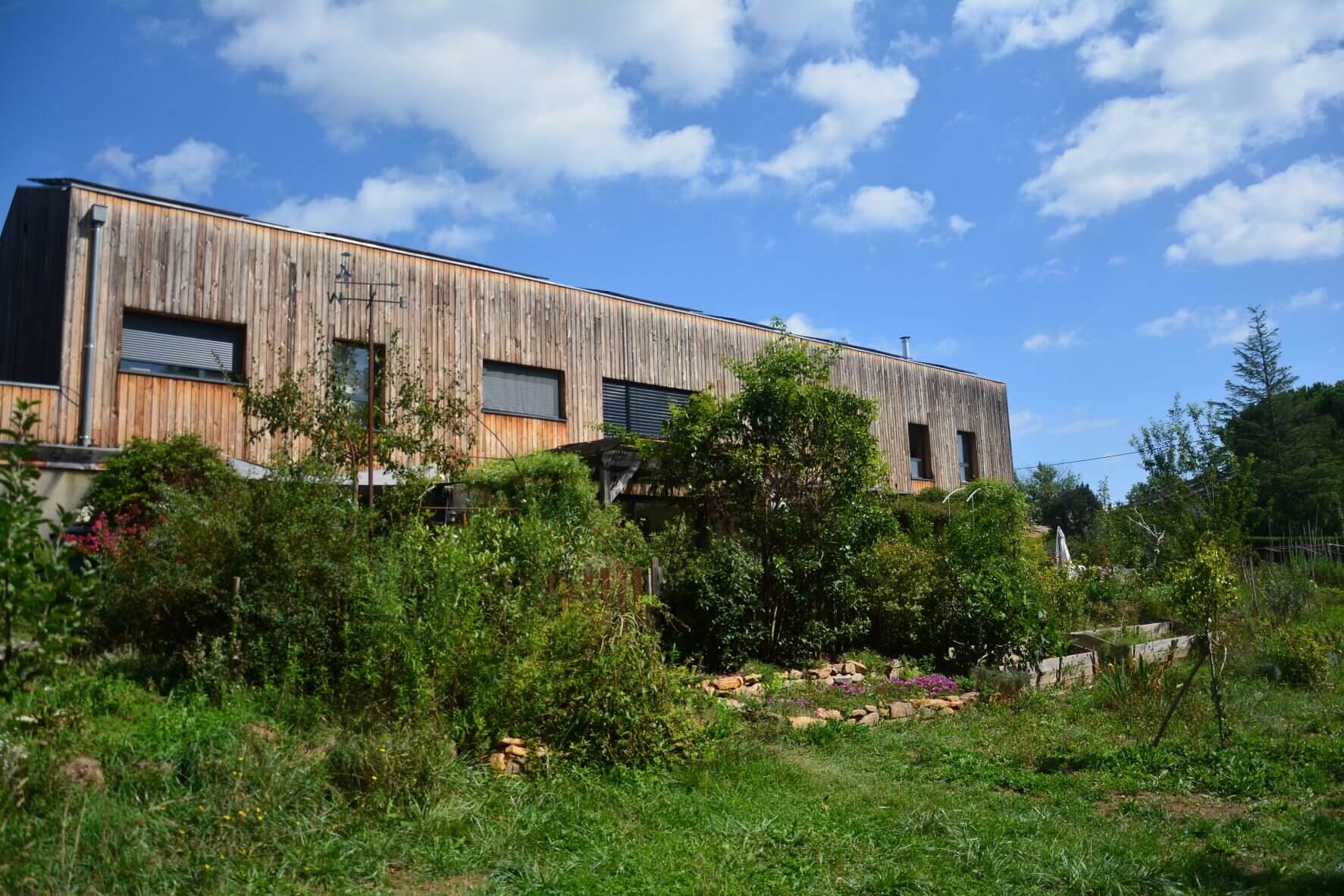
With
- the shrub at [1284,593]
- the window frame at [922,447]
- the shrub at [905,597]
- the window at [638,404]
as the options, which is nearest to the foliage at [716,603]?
the shrub at [905,597]

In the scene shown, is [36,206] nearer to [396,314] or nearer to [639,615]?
[396,314]

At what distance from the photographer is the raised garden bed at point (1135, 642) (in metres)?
10.9

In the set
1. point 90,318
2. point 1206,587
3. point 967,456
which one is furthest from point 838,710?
point 967,456

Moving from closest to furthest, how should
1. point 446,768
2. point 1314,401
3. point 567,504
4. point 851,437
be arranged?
point 446,768
point 567,504
point 851,437
point 1314,401

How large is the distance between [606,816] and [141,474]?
8807mm

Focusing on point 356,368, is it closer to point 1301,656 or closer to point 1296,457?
point 1301,656

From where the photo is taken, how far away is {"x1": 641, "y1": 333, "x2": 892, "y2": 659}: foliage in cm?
1151

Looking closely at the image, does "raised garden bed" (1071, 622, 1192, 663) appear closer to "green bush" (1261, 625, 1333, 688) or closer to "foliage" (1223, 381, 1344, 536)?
"green bush" (1261, 625, 1333, 688)

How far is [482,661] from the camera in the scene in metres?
6.65

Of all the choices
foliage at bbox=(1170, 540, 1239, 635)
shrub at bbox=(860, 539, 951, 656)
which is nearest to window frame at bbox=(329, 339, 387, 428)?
shrub at bbox=(860, 539, 951, 656)

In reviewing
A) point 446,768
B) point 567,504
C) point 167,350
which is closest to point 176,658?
point 446,768

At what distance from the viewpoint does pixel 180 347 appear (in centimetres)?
1298

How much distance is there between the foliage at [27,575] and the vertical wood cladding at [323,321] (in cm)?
728

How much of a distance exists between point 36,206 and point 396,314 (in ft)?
16.4
